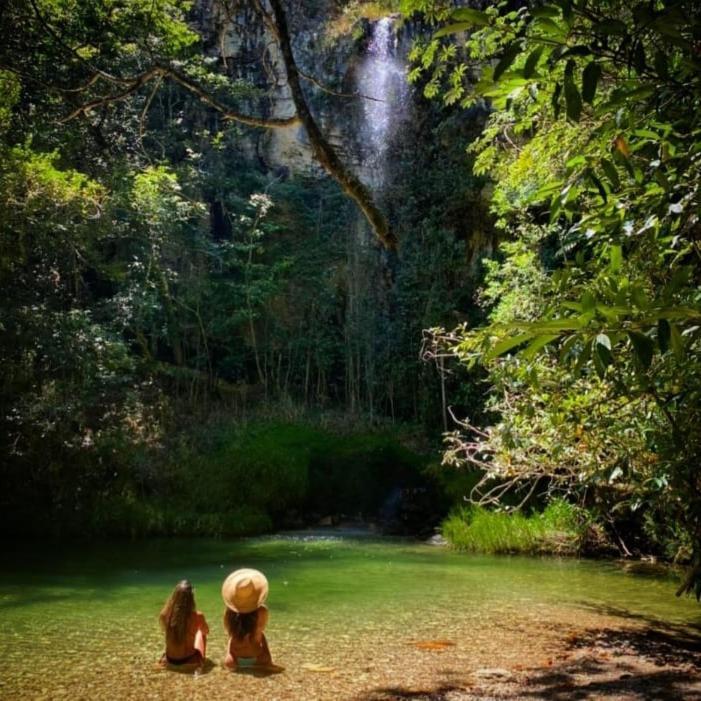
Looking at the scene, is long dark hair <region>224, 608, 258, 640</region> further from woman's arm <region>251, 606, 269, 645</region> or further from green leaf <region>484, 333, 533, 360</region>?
green leaf <region>484, 333, 533, 360</region>

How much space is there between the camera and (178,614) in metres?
4.20

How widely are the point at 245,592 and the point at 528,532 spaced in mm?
5924

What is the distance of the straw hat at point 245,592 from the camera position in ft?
13.8

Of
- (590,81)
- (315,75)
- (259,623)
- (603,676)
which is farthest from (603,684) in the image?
(315,75)

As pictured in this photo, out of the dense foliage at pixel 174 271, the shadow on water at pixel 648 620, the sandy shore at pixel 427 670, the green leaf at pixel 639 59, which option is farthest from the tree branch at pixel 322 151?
the shadow on water at pixel 648 620

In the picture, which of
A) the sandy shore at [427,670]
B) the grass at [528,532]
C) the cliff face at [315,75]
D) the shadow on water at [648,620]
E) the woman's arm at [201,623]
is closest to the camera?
the sandy shore at [427,670]

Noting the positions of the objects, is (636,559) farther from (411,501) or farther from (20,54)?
(20,54)

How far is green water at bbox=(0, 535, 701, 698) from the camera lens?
15.8 ft

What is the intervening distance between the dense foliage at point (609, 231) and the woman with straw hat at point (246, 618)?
194 centimetres

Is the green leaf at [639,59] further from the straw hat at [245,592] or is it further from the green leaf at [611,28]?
the straw hat at [245,592]

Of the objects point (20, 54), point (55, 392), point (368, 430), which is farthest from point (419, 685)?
point (368, 430)

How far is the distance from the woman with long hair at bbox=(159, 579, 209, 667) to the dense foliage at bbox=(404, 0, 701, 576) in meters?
2.26

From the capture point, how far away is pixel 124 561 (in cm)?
882

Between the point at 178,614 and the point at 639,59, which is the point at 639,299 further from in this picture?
the point at 178,614
